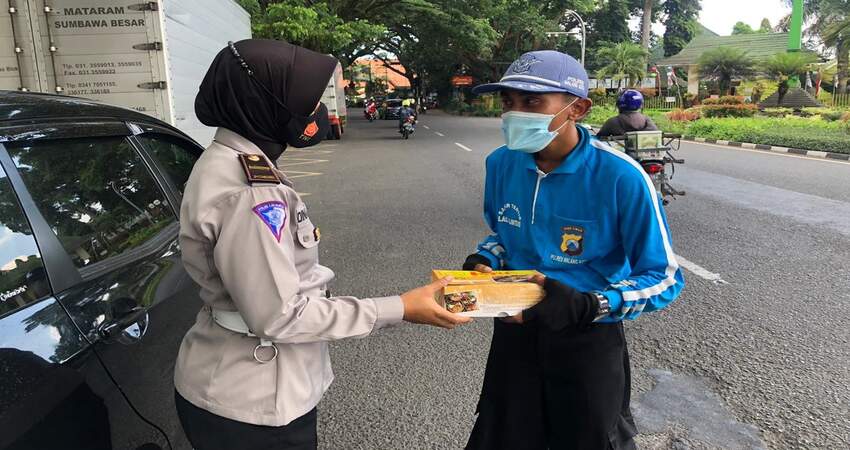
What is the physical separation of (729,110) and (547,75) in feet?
85.0

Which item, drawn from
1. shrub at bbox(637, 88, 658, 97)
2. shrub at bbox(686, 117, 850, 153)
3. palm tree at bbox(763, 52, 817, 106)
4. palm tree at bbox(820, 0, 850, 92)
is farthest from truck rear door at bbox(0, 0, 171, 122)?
shrub at bbox(637, 88, 658, 97)

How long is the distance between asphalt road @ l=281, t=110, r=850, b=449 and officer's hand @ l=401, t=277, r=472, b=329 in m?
1.35

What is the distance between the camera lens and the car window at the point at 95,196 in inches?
65.4

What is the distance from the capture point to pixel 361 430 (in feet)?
8.88

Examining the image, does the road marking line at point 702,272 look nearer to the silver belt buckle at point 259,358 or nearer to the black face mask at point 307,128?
the black face mask at point 307,128

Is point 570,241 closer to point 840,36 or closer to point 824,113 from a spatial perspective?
point 824,113

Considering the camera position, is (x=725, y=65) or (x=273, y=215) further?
(x=725, y=65)

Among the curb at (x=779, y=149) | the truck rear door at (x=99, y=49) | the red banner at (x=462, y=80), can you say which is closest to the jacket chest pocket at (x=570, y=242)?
the truck rear door at (x=99, y=49)

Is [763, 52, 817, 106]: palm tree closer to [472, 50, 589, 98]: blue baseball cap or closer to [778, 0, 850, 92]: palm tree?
[778, 0, 850, 92]: palm tree

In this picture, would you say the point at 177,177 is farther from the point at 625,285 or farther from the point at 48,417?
the point at 625,285

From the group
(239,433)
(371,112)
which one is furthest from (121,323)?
(371,112)

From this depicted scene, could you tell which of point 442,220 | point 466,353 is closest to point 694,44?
point 442,220

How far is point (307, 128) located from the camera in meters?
1.44

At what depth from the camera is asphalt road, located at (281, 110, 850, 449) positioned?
2.71 meters
